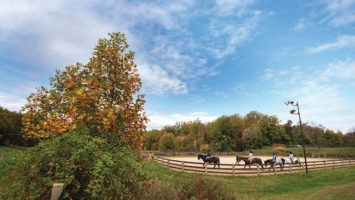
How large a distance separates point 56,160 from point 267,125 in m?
79.5

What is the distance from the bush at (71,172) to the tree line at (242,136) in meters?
53.7

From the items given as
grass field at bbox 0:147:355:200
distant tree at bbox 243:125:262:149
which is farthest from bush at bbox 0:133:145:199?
distant tree at bbox 243:125:262:149

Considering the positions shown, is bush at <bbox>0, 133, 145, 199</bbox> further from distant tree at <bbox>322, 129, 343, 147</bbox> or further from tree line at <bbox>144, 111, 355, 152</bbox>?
distant tree at <bbox>322, 129, 343, 147</bbox>

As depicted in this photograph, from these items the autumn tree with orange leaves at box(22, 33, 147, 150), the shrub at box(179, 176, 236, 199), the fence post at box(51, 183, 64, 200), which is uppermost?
the autumn tree with orange leaves at box(22, 33, 147, 150)

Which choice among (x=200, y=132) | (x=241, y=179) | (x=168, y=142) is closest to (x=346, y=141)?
(x=200, y=132)

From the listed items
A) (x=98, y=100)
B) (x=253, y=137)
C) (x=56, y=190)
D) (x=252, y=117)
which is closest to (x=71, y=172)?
(x=56, y=190)

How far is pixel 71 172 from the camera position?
3072 mm

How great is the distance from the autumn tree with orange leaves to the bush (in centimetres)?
61

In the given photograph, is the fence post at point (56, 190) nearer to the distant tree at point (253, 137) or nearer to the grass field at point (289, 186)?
the grass field at point (289, 186)

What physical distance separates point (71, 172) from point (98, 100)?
64.4 inches

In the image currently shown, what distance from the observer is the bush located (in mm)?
2977

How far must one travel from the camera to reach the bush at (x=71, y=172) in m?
2.98

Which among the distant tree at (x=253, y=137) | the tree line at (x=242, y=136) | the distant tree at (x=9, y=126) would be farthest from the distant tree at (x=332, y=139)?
the distant tree at (x=9, y=126)

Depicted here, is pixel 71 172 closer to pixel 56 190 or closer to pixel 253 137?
pixel 56 190
